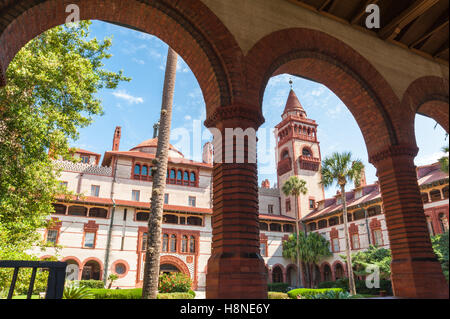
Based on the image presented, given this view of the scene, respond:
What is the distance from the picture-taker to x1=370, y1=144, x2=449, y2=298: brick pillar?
23.0ft

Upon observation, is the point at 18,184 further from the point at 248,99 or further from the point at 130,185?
the point at 130,185

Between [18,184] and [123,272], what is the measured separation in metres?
21.5

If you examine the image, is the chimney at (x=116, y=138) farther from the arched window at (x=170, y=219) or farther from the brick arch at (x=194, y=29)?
the brick arch at (x=194, y=29)

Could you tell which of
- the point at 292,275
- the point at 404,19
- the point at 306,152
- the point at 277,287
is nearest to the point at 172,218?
the point at 277,287

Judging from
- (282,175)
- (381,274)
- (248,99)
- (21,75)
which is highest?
(282,175)

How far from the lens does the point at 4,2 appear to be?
4.86 metres

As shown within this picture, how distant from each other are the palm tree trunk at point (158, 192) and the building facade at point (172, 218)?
15241 millimetres

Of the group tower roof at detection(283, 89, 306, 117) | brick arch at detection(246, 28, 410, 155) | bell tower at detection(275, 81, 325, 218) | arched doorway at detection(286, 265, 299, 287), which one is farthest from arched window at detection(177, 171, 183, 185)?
brick arch at detection(246, 28, 410, 155)

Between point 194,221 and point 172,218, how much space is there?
7.87 feet

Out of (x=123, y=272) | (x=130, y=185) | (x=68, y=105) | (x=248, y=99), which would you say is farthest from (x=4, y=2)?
(x=130, y=185)

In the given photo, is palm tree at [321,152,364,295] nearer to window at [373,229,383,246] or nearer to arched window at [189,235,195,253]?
window at [373,229,383,246]

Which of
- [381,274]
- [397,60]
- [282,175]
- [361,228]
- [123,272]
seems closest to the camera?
[397,60]

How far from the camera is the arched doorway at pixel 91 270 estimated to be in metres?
28.7

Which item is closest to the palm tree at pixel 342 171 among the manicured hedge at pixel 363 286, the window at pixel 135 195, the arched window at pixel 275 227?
the manicured hedge at pixel 363 286
